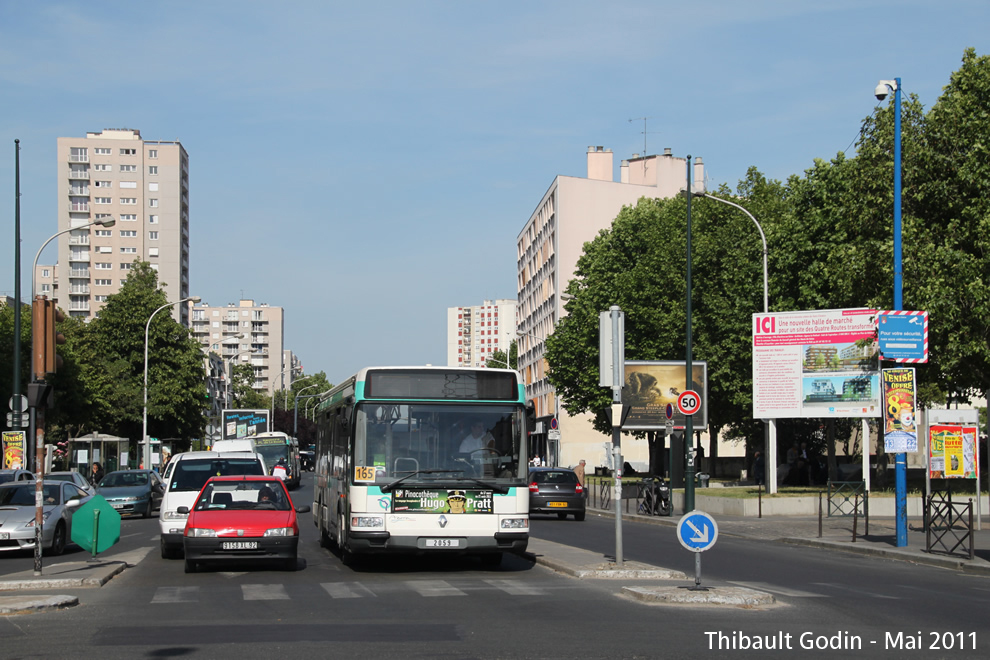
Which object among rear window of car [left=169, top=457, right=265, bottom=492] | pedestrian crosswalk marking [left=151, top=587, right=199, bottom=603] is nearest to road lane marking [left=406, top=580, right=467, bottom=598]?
pedestrian crosswalk marking [left=151, top=587, right=199, bottom=603]

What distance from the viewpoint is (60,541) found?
21719mm

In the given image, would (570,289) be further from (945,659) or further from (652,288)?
(945,659)

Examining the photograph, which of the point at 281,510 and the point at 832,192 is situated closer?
the point at 281,510

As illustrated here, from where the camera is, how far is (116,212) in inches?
5007

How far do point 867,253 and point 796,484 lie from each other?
22470mm

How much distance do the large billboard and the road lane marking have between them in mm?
48571

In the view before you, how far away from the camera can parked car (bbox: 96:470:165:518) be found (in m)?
35.8

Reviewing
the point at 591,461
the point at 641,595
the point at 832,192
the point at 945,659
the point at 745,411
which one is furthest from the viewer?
the point at 591,461

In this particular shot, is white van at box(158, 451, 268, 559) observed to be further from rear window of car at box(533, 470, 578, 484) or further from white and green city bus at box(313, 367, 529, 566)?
rear window of car at box(533, 470, 578, 484)

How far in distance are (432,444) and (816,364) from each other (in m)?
19.9

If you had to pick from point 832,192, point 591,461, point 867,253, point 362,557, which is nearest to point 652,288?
point 832,192

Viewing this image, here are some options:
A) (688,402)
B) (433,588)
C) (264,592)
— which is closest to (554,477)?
(688,402)

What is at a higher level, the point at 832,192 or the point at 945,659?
the point at 832,192

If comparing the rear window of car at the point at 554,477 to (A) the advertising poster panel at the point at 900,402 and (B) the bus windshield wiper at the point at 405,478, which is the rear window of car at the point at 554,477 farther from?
(B) the bus windshield wiper at the point at 405,478
